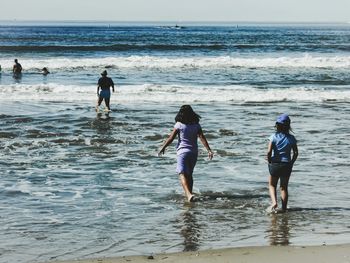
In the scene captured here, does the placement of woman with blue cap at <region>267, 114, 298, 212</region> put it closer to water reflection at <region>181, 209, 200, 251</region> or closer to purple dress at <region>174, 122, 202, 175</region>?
water reflection at <region>181, 209, 200, 251</region>

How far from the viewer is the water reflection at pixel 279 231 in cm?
708

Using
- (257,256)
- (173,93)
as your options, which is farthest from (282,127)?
(173,93)

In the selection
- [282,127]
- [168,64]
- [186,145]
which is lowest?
[168,64]

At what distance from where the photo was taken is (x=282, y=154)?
8.48 meters

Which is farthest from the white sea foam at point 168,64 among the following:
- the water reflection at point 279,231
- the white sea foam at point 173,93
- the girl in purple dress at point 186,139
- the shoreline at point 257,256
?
the shoreline at point 257,256

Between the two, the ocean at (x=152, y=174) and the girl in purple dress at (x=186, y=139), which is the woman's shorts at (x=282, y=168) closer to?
the ocean at (x=152, y=174)

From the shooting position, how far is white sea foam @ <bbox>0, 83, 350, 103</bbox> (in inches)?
904

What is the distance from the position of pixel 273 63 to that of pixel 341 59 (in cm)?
653

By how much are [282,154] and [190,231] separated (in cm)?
182

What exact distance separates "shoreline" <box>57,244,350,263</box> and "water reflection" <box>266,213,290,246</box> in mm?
441

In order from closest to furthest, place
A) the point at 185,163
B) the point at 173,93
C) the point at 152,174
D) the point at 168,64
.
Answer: the point at 185,163, the point at 152,174, the point at 173,93, the point at 168,64

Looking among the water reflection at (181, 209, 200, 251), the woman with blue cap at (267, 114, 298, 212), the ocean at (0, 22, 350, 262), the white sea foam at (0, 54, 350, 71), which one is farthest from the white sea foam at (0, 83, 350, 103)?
the water reflection at (181, 209, 200, 251)

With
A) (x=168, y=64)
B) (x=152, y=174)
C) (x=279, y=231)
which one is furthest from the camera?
(x=168, y=64)

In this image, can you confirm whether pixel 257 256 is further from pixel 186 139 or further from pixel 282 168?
pixel 186 139
